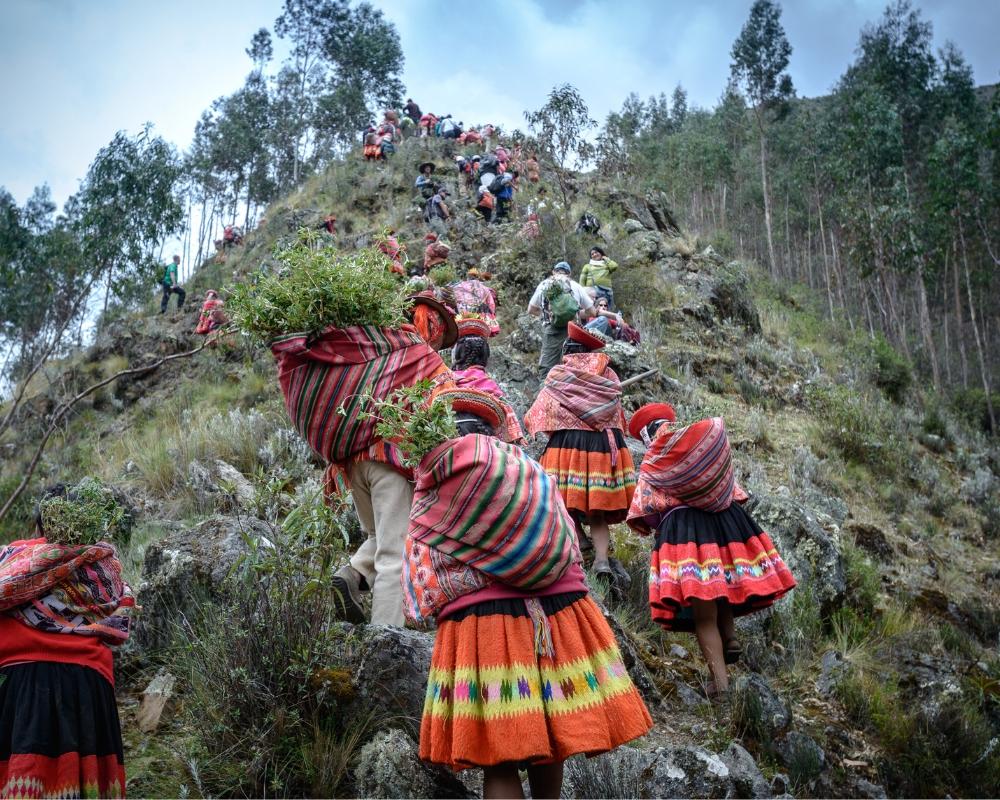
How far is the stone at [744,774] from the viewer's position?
3752 mm

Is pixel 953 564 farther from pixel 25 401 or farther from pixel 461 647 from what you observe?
pixel 25 401

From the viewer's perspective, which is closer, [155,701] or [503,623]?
[503,623]

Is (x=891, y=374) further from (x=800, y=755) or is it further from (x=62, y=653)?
(x=62, y=653)

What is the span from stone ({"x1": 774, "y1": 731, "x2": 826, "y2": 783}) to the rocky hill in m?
0.01

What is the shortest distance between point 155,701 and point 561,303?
19.2ft

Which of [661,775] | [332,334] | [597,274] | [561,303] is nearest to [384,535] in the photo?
[332,334]

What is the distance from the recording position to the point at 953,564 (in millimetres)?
10906

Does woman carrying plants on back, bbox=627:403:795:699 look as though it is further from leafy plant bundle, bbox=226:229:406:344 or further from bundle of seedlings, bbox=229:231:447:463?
leafy plant bundle, bbox=226:229:406:344

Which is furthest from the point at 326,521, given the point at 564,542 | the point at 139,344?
the point at 139,344

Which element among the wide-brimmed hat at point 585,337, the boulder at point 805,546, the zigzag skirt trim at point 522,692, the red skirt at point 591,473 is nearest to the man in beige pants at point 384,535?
the zigzag skirt trim at point 522,692

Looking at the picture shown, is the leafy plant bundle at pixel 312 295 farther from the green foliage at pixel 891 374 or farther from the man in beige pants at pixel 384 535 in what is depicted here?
the green foliage at pixel 891 374

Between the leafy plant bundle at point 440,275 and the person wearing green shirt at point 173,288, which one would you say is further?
the person wearing green shirt at point 173,288

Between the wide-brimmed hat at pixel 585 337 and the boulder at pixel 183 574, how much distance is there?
315cm

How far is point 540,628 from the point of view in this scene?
261cm
